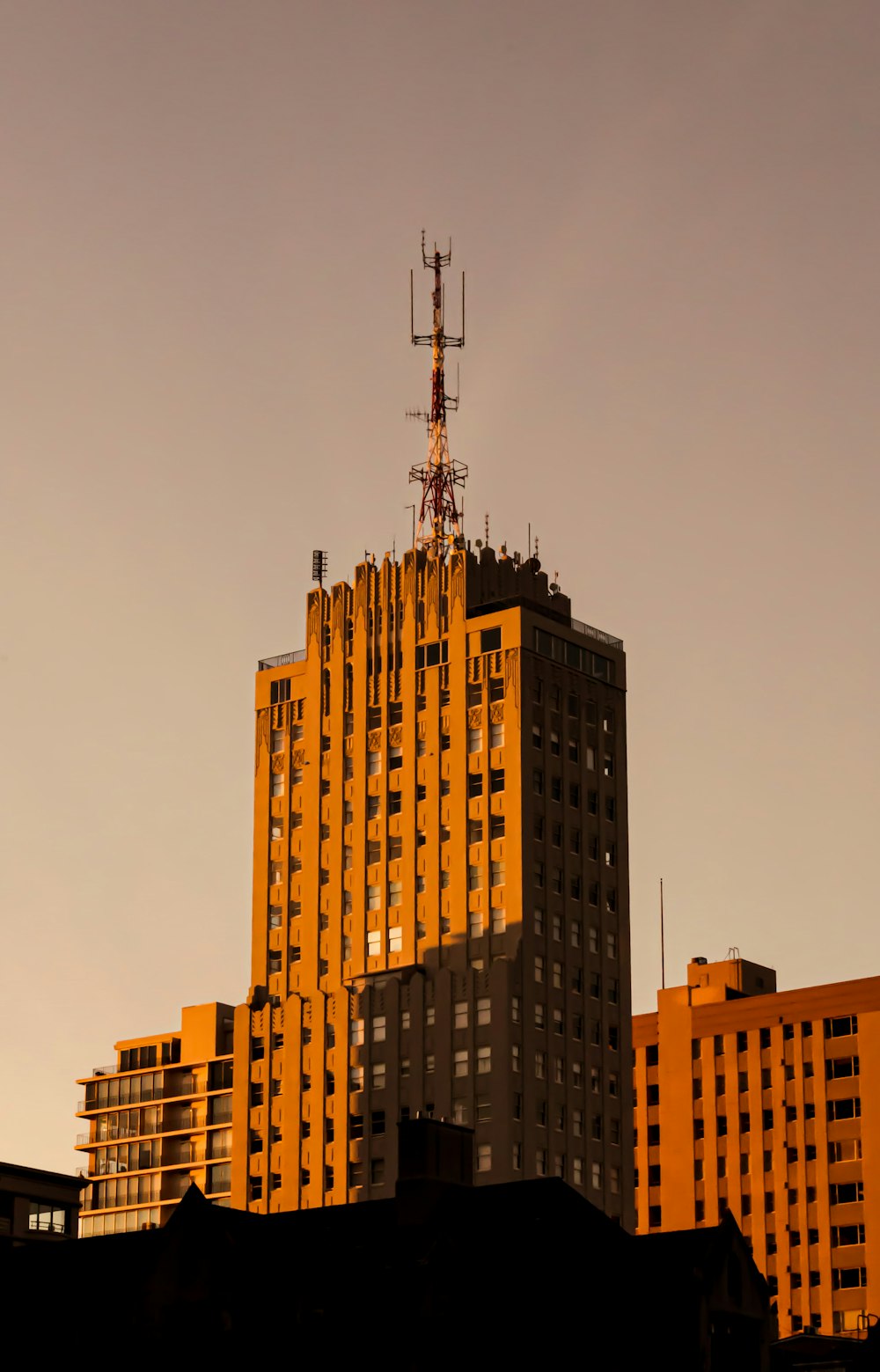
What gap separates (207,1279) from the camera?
8569 cm

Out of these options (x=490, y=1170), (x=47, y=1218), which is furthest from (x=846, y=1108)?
(x=47, y=1218)

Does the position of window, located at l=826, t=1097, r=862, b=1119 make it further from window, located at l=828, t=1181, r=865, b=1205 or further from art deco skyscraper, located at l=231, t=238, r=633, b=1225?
art deco skyscraper, located at l=231, t=238, r=633, b=1225

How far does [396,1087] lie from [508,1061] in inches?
325

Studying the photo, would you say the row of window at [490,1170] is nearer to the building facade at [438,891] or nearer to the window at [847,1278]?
the building facade at [438,891]

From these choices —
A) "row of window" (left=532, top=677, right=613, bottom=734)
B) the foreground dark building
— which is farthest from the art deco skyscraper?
the foreground dark building

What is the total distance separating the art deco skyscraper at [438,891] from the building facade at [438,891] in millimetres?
166

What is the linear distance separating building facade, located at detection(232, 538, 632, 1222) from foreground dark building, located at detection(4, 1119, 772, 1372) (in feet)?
220

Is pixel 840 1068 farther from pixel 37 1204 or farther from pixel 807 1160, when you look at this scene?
pixel 37 1204

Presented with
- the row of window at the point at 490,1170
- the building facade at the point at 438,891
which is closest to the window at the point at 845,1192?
the building facade at the point at 438,891

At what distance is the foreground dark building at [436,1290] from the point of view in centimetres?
8306

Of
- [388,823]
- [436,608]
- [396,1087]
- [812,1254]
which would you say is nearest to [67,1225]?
[396,1087]

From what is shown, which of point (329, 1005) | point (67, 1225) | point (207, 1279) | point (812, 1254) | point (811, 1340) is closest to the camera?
point (207, 1279)

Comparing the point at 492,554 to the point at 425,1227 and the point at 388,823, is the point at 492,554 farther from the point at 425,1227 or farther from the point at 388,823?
the point at 425,1227

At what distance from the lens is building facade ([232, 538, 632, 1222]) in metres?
162
